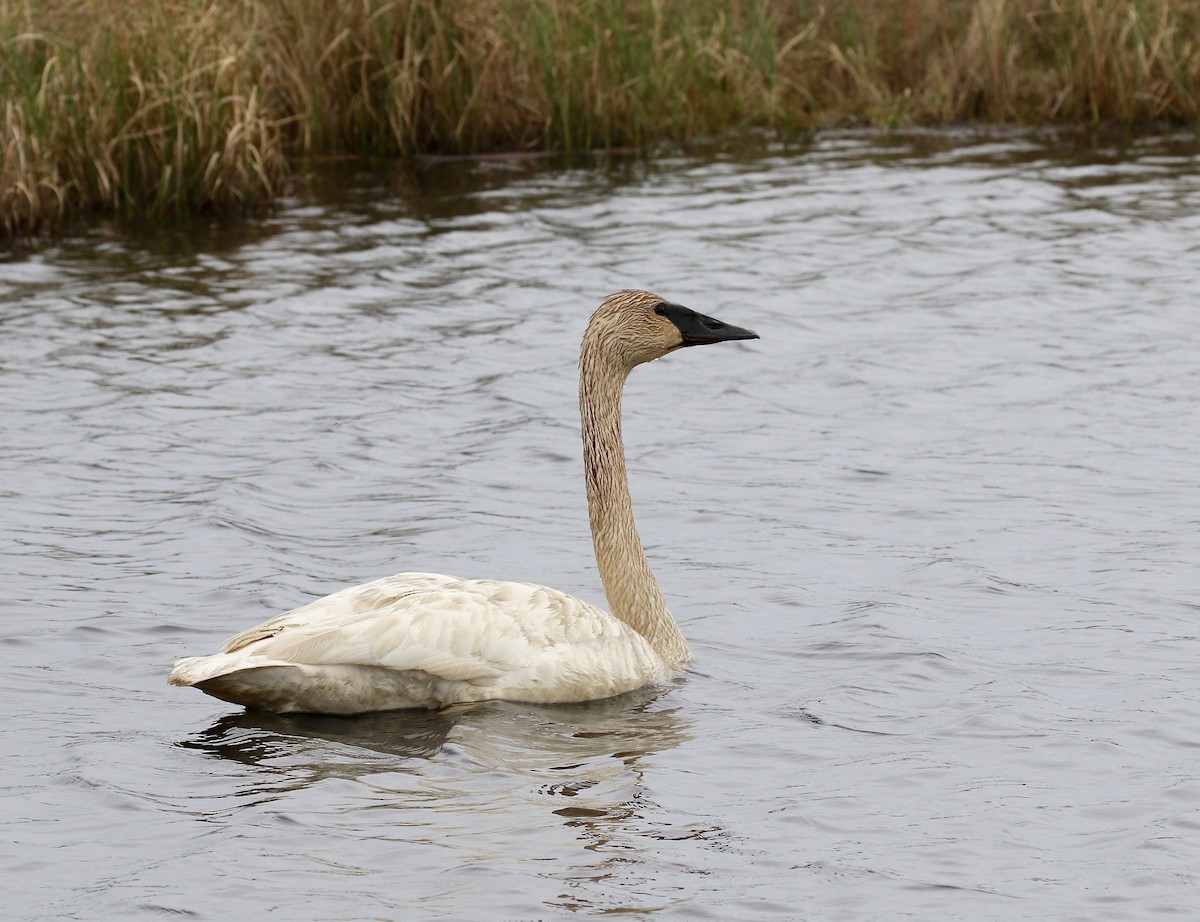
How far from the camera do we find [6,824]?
5.89 metres

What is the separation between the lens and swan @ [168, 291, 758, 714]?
6648 mm

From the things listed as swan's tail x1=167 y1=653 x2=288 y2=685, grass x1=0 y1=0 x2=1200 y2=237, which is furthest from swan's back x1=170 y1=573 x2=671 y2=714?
grass x1=0 y1=0 x2=1200 y2=237

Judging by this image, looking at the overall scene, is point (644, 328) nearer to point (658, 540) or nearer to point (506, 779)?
point (658, 540)

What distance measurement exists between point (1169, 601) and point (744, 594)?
5.91 feet

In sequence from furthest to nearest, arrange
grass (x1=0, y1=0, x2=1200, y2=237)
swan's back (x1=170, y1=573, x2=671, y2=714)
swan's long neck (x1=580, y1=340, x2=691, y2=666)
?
grass (x1=0, y1=0, x2=1200, y2=237) → swan's long neck (x1=580, y1=340, x2=691, y2=666) → swan's back (x1=170, y1=573, x2=671, y2=714)

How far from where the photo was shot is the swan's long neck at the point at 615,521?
25.1 feet

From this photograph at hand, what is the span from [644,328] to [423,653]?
1814 mm

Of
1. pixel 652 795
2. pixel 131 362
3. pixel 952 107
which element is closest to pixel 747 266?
pixel 131 362

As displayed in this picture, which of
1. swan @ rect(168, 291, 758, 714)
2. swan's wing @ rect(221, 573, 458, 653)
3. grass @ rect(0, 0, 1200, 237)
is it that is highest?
grass @ rect(0, 0, 1200, 237)

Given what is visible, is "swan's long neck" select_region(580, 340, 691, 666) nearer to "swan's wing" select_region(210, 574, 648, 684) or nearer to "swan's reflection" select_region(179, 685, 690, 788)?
"swan's wing" select_region(210, 574, 648, 684)

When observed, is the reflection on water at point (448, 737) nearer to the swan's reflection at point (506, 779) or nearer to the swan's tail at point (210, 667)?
the swan's reflection at point (506, 779)

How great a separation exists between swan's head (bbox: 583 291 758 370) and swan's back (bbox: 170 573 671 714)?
119cm

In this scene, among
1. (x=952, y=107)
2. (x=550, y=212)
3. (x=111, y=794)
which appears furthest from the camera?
(x=952, y=107)

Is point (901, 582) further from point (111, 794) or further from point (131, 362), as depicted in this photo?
point (131, 362)
